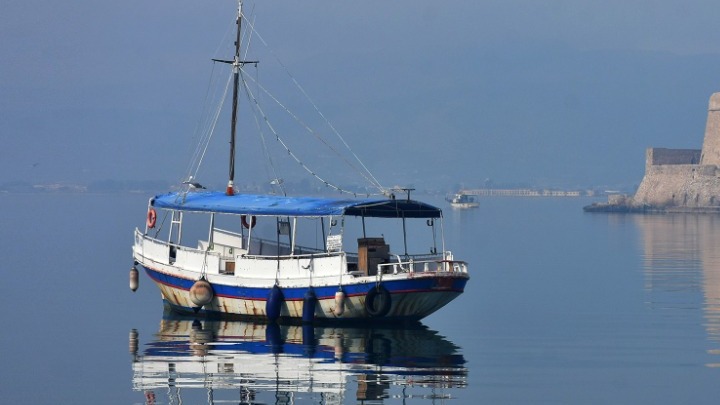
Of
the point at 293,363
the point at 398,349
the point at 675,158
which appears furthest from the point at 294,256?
the point at 675,158

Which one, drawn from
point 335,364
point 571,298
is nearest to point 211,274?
point 335,364

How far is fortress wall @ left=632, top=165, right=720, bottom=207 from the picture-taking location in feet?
461

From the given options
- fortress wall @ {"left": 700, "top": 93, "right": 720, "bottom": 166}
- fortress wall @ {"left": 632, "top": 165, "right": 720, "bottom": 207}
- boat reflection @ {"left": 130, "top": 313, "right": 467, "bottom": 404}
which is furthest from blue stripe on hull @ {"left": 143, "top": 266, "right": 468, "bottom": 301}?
fortress wall @ {"left": 700, "top": 93, "right": 720, "bottom": 166}

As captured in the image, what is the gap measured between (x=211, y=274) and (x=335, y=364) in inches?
296

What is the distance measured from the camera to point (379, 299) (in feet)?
96.3

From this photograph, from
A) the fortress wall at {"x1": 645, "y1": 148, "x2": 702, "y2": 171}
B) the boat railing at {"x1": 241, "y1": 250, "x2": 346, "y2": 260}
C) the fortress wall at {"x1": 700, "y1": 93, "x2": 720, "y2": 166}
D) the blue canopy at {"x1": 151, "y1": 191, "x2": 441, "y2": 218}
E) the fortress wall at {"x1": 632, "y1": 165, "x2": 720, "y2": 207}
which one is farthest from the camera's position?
the fortress wall at {"x1": 645, "y1": 148, "x2": 702, "y2": 171}

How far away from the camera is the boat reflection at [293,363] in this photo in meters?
22.1

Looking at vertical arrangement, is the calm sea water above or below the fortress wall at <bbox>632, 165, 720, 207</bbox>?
below

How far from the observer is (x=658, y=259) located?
5534 centimetres

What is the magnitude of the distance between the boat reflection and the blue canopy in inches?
101

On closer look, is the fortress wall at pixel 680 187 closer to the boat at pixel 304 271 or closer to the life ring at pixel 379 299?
the boat at pixel 304 271

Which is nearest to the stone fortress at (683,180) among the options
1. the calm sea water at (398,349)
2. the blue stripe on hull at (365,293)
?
the calm sea water at (398,349)

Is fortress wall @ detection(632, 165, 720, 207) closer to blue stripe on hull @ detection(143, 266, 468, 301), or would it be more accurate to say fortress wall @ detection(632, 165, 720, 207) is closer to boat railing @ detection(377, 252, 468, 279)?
boat railing @ detection(377, 252, 468, 279)

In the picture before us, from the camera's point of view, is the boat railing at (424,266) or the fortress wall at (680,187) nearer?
the boat railing at (424,266)
